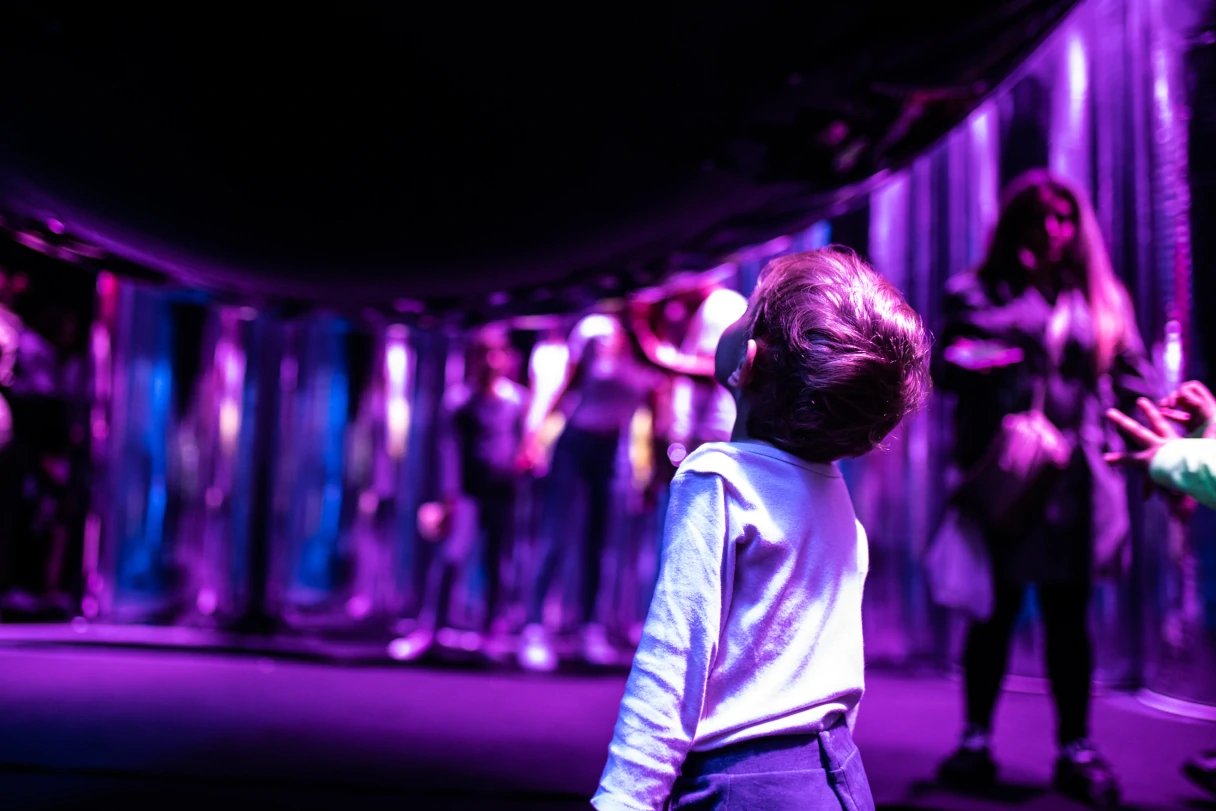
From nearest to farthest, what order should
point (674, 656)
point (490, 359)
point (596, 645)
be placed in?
point (674, 656) → point (596, 645) → point (490, 359)

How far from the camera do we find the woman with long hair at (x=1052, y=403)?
1097 mm

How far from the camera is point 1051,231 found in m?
1.18

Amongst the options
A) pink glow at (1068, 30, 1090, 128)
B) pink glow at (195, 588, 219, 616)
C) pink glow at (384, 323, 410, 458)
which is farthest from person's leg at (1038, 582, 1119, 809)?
pink glow at (195, 588, 219, 616)

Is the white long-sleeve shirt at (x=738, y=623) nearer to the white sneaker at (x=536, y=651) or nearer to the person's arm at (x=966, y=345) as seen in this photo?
the person's arm at (x=966, y=345)

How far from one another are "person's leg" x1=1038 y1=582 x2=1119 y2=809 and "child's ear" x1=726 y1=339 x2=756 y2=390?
0.83m

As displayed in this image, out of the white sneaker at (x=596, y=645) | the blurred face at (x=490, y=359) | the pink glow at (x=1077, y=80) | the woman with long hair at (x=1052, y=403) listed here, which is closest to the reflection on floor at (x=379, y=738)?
the woman with long hair at (x=1052, y=403)

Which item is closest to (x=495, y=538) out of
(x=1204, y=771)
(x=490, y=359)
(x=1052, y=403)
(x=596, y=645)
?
(x=596, y=645)

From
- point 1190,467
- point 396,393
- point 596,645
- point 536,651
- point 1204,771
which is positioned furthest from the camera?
point 396,393

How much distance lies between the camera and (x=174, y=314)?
2625 mm

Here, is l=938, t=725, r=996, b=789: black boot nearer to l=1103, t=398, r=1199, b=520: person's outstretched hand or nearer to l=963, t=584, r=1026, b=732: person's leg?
l=963, t=584, r=1026, b=732: person's leg

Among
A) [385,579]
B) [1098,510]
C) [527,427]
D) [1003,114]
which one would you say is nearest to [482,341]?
[527,427]

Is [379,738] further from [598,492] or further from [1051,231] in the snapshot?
[1051,231]

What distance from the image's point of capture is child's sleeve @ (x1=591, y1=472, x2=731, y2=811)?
0.48 metres

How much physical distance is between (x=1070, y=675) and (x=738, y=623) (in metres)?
0.84
